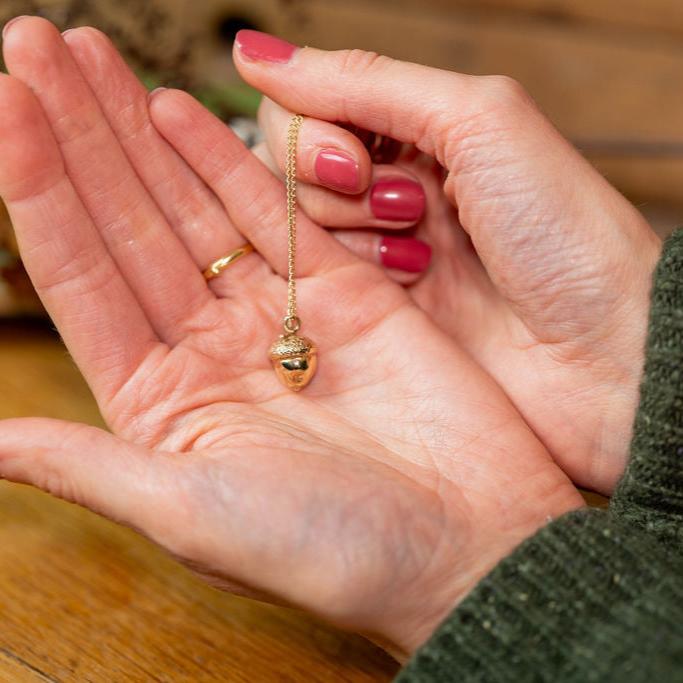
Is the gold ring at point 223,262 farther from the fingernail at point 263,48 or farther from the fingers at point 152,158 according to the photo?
the fingernail at point 263,48

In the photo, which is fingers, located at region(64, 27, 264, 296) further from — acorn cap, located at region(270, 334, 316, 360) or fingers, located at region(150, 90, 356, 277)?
acorn cap, located at region(270, 334, 316, 360)

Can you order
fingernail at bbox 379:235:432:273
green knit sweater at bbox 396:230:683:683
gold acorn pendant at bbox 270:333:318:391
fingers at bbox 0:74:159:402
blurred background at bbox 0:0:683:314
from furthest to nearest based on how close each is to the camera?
blurred background at bbox 0:0:683:314, fingernail at bbox 379:235:432:273, gold acorn pendant at bbox 270:333:318:391, fingers at bbox 0:74:159:402, green knit sweater at bbox 396:230:683:683

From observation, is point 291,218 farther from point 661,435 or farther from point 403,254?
point 661,435

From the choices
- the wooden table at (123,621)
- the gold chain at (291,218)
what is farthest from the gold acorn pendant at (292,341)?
the wooden table at (123,621)

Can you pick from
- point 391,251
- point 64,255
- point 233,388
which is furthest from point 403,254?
point 64,255

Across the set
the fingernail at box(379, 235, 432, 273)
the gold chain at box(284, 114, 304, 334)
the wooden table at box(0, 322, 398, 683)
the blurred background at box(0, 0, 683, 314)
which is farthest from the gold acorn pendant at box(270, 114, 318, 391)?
the blurred background at box(0, 0, 683, 314)

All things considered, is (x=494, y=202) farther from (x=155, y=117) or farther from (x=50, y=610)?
(x=50, y=610)
